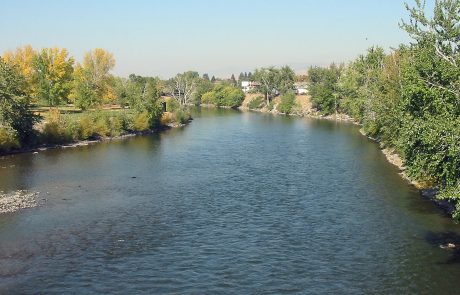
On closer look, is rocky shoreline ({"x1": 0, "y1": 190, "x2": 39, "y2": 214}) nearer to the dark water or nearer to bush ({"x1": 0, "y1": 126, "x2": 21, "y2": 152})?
the dark water

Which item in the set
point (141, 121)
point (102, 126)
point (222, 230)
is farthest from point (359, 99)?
point (222, 230)

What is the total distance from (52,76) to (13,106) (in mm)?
42751

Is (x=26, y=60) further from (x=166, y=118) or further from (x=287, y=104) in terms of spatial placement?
(x=287, y=104)

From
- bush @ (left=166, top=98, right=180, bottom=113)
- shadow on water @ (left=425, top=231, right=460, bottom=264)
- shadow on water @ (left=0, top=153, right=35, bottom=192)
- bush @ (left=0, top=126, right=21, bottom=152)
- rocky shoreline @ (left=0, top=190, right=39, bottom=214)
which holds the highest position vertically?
bush @ (left=166, top=98, right=180, bottom=113)

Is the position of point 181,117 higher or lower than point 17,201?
higher

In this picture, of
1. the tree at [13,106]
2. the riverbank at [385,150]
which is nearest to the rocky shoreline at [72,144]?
the tree at [13,106]

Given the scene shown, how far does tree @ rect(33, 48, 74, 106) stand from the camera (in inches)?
4541

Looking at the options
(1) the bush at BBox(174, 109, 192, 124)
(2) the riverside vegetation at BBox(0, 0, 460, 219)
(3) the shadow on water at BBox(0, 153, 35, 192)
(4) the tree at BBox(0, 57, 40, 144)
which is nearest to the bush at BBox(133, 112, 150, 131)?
(2) the riverside vegetation at BBox(0, 0, 460, 219)

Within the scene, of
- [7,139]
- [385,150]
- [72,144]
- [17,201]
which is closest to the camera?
[17,201]

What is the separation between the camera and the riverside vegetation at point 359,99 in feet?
95.2

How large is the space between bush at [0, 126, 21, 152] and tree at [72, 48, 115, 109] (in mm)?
41577

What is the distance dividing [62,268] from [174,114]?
10240 cm

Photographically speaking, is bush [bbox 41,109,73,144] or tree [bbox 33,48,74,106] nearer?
bush [bbox 41,109,73,144]

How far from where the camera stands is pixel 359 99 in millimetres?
104375
